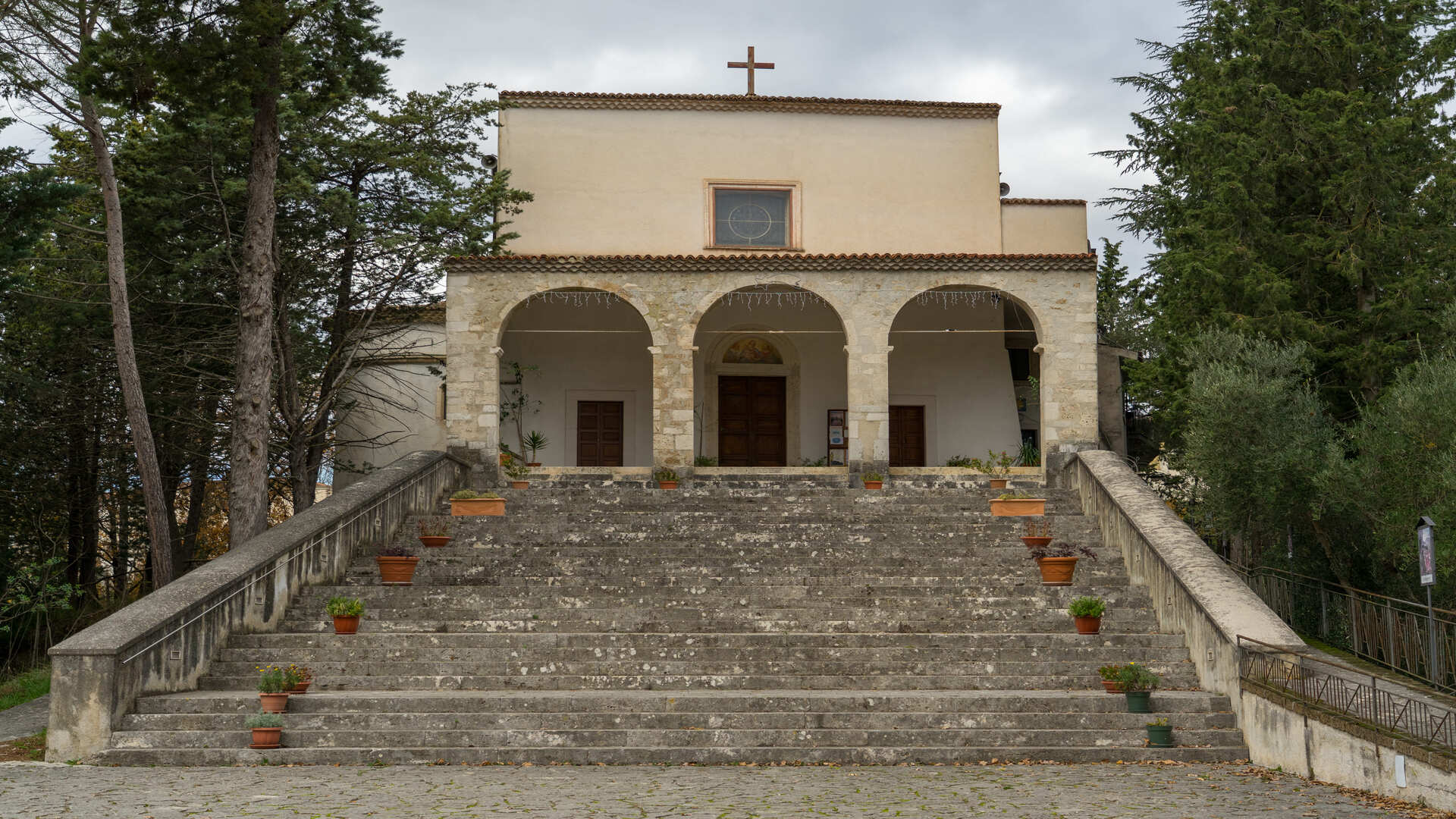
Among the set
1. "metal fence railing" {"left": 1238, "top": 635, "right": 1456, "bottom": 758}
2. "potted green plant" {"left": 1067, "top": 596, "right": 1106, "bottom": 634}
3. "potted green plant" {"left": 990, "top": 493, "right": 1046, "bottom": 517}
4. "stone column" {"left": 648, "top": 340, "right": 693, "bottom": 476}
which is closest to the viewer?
"metal fence railing" {"left": 1238, "top": 635, "right": 1456, "bottom": 758}

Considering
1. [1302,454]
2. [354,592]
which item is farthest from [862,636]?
[1302,454]

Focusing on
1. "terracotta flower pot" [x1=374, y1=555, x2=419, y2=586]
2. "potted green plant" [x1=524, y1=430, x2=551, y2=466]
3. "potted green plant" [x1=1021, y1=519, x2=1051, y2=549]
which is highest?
"potted green plant" [x1=524, y1=430, x2=551, y2=466]

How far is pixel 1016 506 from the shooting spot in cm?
1484

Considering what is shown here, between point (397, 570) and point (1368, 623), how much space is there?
10044 millimetres

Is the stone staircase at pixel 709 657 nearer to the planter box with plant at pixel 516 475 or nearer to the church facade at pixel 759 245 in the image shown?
the planter box with plant at pixel 516 475

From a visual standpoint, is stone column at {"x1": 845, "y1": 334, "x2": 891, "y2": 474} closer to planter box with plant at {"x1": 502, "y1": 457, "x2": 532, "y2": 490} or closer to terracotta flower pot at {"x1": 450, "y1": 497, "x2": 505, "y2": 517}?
planter box with plant at {"x1": 502, "y1": 457, "x2": 532, "y2": 490}

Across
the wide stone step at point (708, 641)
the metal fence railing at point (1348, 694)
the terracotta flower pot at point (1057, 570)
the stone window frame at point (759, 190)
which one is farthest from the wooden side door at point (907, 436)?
the metal fence railing at point (1348, 694)

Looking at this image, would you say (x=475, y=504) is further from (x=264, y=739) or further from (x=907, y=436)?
(x=907, y=436)

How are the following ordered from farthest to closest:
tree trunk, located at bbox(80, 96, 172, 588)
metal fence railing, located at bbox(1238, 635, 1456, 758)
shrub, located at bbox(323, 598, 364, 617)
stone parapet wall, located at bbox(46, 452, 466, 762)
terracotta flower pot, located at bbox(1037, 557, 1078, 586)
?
tree trunk, located at bbox(80, 96, 172, 588) → terracotta flower pot, located at bbox(1037, 557, 1078, 586) → shrub, located at bbox(323, 598, 364, 617) → stone parapet wall, located at bbox(46, 452, 466, 762) → metal fence railing, located at bbox(1238, 635, 1456, 758)

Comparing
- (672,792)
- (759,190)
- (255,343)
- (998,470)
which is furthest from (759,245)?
(672,792)

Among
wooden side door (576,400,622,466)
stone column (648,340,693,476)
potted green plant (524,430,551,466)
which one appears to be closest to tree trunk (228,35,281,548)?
stone column (648,340,693,476)

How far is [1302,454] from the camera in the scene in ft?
44.5

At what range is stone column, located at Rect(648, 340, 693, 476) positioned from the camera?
17203 millimetres

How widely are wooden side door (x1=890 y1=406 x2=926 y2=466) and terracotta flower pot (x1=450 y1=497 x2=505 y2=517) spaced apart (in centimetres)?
852
